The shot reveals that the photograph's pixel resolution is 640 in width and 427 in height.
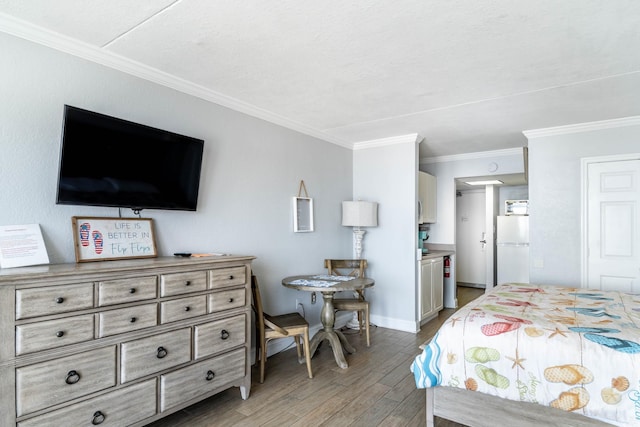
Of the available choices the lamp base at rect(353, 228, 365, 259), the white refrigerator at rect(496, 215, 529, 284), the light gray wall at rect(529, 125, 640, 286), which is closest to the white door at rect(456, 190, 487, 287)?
the white refrigerator at rect(496, 215, 529, 284)

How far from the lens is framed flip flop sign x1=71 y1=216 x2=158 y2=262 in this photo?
2.25m

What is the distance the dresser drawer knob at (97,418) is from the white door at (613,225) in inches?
176

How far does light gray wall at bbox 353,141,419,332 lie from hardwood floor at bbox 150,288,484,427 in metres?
0.90

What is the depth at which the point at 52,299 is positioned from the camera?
5.73 ft

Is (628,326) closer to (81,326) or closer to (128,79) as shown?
(81,326)

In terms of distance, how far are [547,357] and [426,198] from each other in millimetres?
3603

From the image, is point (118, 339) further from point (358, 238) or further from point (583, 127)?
point (583, 127)

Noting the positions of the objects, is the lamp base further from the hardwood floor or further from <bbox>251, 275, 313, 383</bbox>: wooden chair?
<bbox>251, 275, 313, 383</bbox>: wooden chair

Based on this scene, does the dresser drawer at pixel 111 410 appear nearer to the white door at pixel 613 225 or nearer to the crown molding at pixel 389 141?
the crown molding at pixel 389 141

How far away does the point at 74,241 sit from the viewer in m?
2.22

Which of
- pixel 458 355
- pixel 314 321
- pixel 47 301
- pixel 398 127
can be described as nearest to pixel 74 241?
pixel 47 301

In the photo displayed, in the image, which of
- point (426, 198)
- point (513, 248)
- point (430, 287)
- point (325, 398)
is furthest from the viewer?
point (513, 248)

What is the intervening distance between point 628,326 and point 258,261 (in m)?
2.78

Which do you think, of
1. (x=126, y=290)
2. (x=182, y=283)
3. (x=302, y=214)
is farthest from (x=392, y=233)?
(x=126, y=290)
